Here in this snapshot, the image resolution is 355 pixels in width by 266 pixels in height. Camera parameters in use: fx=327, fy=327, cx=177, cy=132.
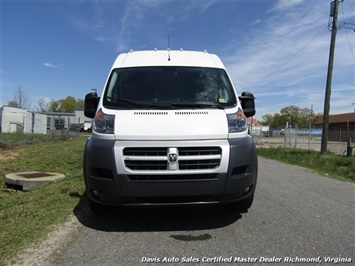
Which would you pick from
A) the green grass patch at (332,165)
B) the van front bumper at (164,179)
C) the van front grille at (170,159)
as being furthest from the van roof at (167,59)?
the green grass patch at (332,165)

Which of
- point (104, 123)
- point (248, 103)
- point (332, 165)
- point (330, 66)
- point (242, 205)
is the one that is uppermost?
point (330, 66)

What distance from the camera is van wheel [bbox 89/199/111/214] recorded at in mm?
4527

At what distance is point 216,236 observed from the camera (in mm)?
3977

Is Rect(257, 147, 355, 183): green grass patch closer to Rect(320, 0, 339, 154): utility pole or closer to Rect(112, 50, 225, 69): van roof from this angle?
Rect(320, 0, 339, 154): utility pole

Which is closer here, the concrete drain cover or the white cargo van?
the white cargo van

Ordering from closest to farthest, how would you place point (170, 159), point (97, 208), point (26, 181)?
point (170, 159) < point (97, 208) < point (26, 181)

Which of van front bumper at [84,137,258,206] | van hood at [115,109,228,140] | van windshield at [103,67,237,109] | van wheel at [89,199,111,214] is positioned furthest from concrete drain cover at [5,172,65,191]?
van hood at [115,109,228,140]

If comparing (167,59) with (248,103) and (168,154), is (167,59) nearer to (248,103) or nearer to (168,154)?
(248,103)

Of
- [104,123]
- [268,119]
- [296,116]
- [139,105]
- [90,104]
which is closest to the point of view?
[104,123]

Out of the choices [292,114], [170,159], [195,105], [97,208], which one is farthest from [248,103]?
[292,114]

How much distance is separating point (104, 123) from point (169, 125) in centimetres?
84

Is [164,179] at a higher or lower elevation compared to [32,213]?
higher

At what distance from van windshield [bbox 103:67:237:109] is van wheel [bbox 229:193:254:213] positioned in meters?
1.37

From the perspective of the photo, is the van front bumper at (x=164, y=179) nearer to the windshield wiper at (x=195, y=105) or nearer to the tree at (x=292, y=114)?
the windshield wiper at (x=195, y=105)
